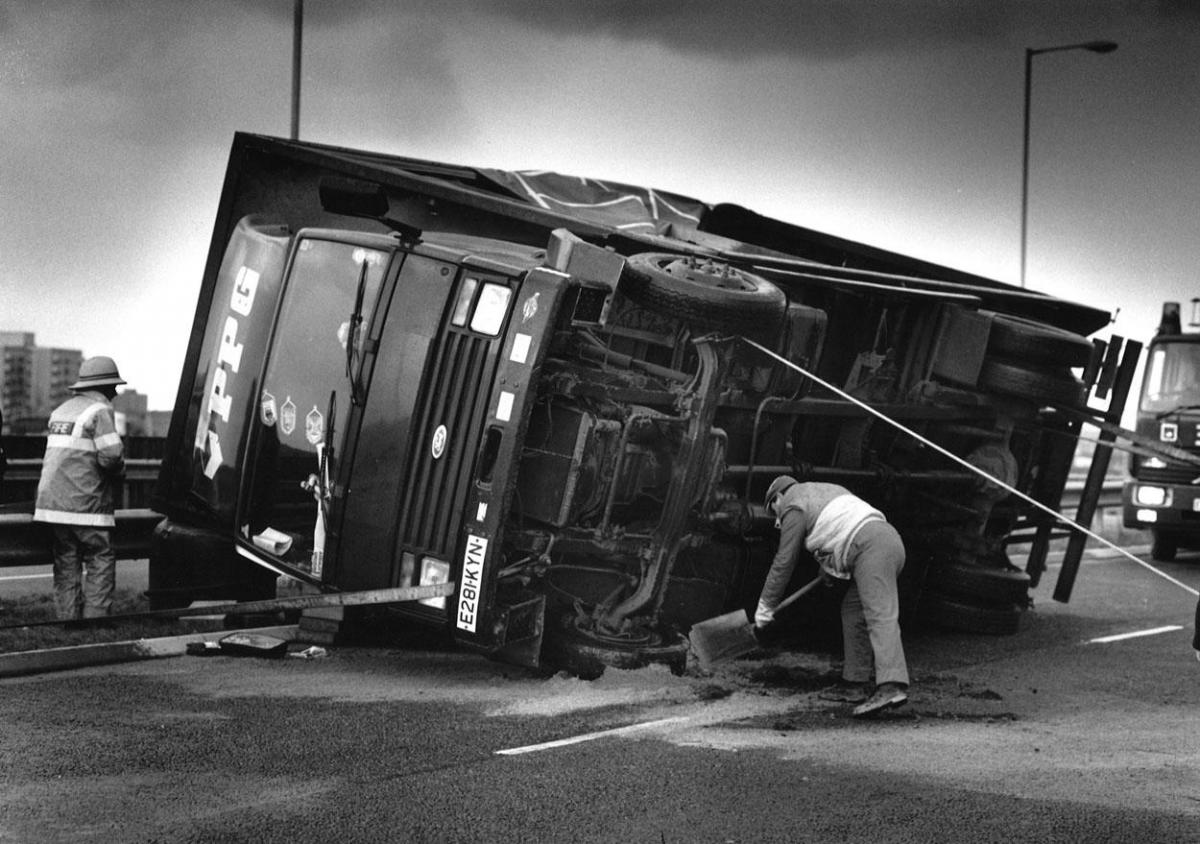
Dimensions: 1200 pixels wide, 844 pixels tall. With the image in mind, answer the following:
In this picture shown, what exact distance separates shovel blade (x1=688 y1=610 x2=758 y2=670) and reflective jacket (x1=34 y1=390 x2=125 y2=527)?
3.44 meters

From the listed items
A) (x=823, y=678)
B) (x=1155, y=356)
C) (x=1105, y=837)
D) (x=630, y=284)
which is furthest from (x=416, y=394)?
(x=1155, y=356)

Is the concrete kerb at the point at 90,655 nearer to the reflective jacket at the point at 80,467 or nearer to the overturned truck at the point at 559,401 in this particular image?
the overturned truck at the point at 559,401

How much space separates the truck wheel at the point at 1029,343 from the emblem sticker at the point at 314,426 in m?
4.15

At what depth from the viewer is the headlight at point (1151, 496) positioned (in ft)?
44.4

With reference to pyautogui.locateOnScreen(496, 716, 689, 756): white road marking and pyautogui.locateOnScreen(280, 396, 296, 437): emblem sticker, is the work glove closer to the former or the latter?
pyautogui.locateOnScreen(496, 716, 689, 756): white road marking

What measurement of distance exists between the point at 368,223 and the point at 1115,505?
12.8 meters

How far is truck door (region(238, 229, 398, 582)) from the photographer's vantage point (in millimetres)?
6941

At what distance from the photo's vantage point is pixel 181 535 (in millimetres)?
8164

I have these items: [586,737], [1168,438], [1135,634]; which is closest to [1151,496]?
[1168,438]

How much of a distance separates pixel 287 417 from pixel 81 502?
1.72 metres

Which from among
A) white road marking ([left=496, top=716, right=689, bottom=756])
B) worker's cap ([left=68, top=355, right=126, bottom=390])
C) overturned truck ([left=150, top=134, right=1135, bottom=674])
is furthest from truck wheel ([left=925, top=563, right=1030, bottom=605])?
worker's cap ([left=68, top=355, right=126, bottom=390])

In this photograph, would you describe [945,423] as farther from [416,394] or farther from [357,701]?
[357,701]

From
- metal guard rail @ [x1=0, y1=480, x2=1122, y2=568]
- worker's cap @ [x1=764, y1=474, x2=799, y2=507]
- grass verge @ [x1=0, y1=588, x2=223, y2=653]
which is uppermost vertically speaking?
worker's cap @ [x1=764, y1=474, x2=799, y2=507]

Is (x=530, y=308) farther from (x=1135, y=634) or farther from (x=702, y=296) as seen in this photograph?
(x=1135, y=634)
